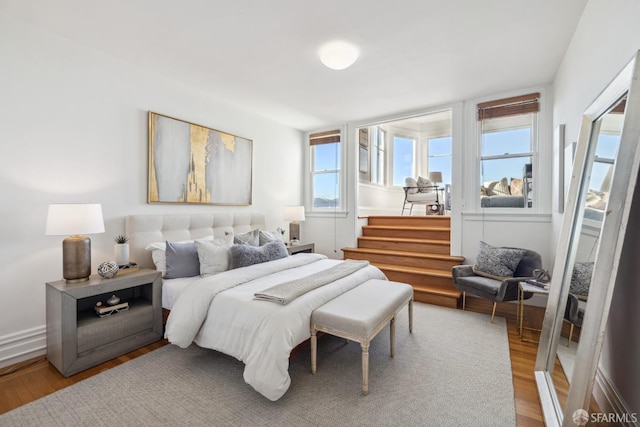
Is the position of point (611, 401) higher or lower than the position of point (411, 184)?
lower

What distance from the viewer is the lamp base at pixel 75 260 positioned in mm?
2256

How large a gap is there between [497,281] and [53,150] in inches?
173

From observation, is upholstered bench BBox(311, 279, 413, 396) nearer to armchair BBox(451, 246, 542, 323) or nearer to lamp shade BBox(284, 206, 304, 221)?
armchair BBox(451, 246, 542, 323)

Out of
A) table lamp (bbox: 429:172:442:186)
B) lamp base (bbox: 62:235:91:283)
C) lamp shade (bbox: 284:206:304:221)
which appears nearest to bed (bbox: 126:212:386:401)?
lamp base (bbox: 62:235:91:283)

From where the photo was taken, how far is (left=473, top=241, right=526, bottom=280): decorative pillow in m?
3.19

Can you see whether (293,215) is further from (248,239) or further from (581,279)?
(581,279)

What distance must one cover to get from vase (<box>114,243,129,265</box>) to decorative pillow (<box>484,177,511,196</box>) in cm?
417

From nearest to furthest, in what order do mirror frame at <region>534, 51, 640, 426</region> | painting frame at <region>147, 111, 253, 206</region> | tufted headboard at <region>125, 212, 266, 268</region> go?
mirror frame at <region>534, 51, 640, 426</region>
tufted headboard at <region>125, 212, 266, 268</region>
painting frame at <region>147, 111, 253, 206</region>

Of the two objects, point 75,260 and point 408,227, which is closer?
point 75,260

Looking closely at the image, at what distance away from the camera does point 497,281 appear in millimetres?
3160

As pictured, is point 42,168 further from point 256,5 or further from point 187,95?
point 256,5

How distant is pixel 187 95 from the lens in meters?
3.47

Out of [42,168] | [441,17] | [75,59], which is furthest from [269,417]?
[75,59]

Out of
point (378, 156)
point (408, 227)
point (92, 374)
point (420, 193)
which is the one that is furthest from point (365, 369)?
point (378, 156)
